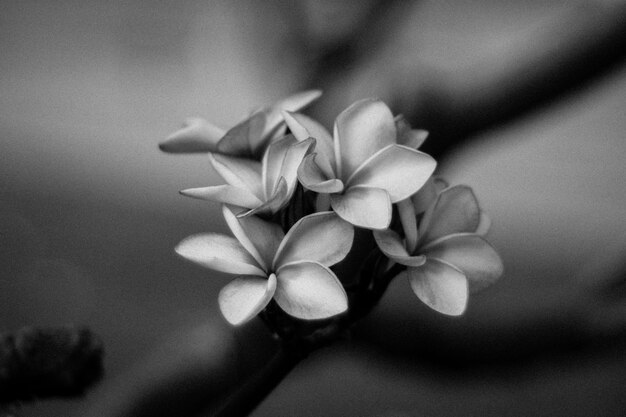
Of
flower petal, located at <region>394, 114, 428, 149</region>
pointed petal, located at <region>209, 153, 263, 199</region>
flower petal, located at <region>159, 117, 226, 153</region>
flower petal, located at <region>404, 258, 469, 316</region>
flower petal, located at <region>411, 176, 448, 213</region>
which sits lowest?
flower petal, located at <region>404, 258, 469, 316</region>

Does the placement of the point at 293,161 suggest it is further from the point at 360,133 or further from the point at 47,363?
the point at 47,363

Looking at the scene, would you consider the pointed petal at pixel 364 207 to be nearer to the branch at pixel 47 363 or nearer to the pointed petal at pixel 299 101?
the pointed petal at pixel 299 101

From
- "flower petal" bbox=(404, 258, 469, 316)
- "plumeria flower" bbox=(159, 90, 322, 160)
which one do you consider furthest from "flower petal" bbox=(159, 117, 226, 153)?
"flower petal" bbox=(404, 258, 469, 316)

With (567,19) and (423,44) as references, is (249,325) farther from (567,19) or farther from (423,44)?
(423,44)

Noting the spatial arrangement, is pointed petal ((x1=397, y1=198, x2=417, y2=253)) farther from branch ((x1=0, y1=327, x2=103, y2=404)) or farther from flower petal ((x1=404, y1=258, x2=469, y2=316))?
branch ((x1=0, y1=327, x2=103, y2=404))

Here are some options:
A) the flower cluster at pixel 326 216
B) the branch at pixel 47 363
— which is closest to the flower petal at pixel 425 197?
the flower cluster at pixel 326 216

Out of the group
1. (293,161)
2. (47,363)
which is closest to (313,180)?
(293,161)

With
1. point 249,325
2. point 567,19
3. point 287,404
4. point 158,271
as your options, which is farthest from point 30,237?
point 567,19
